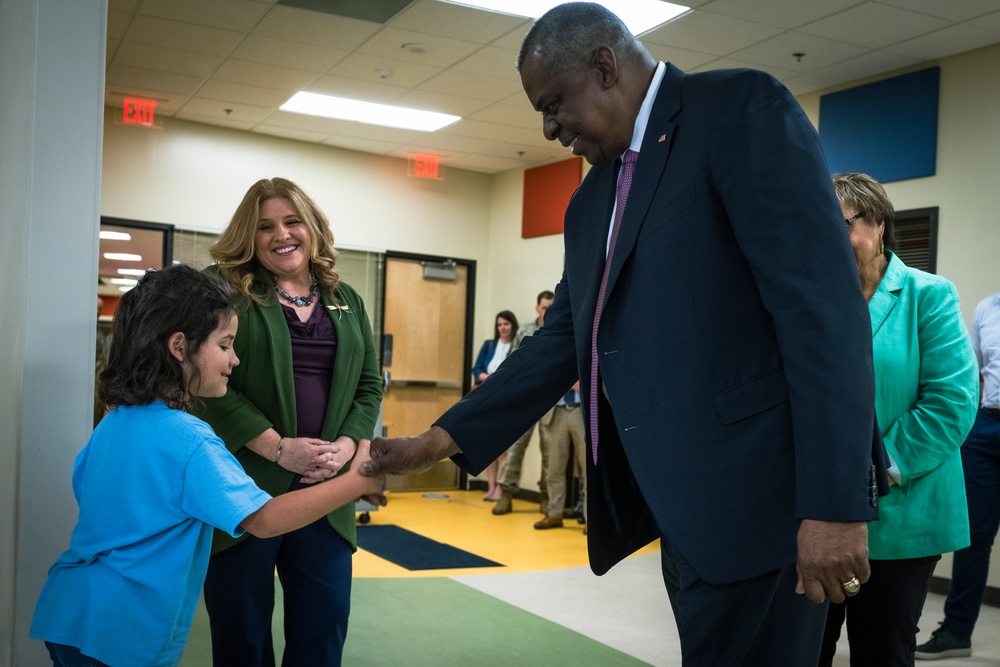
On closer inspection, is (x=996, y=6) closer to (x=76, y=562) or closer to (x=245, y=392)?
(x=245, y=392)

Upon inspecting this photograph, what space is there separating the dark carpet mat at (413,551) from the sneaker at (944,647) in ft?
8.71

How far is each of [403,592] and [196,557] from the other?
349 centimetres

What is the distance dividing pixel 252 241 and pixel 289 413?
0.48 meters

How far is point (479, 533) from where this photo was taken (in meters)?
7.54

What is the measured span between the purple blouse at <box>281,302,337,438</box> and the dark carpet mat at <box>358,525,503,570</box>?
3579 millimetres

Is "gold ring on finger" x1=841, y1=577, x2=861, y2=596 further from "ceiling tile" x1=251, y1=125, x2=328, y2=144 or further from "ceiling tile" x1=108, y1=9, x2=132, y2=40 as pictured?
"ceiling tile" x1=251, y1=125, x2=328, y2=144

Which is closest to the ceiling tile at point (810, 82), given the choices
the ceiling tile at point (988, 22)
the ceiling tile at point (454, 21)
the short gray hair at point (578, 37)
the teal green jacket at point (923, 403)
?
the ceiling tile at point (988, 22)

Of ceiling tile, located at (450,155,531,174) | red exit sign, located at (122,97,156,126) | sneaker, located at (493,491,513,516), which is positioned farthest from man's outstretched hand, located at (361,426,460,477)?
ceiling tile, located at (450,155,531,174)

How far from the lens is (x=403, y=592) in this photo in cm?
531

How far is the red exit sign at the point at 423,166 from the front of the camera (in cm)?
994

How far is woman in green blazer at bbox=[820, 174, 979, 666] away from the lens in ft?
7.74

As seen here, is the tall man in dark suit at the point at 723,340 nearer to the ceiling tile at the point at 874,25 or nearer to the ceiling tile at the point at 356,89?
the ceiling tile at the point at 874,25

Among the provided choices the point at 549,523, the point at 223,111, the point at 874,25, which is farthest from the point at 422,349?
the point at 874,25

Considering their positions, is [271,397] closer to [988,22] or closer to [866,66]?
[988,22]
